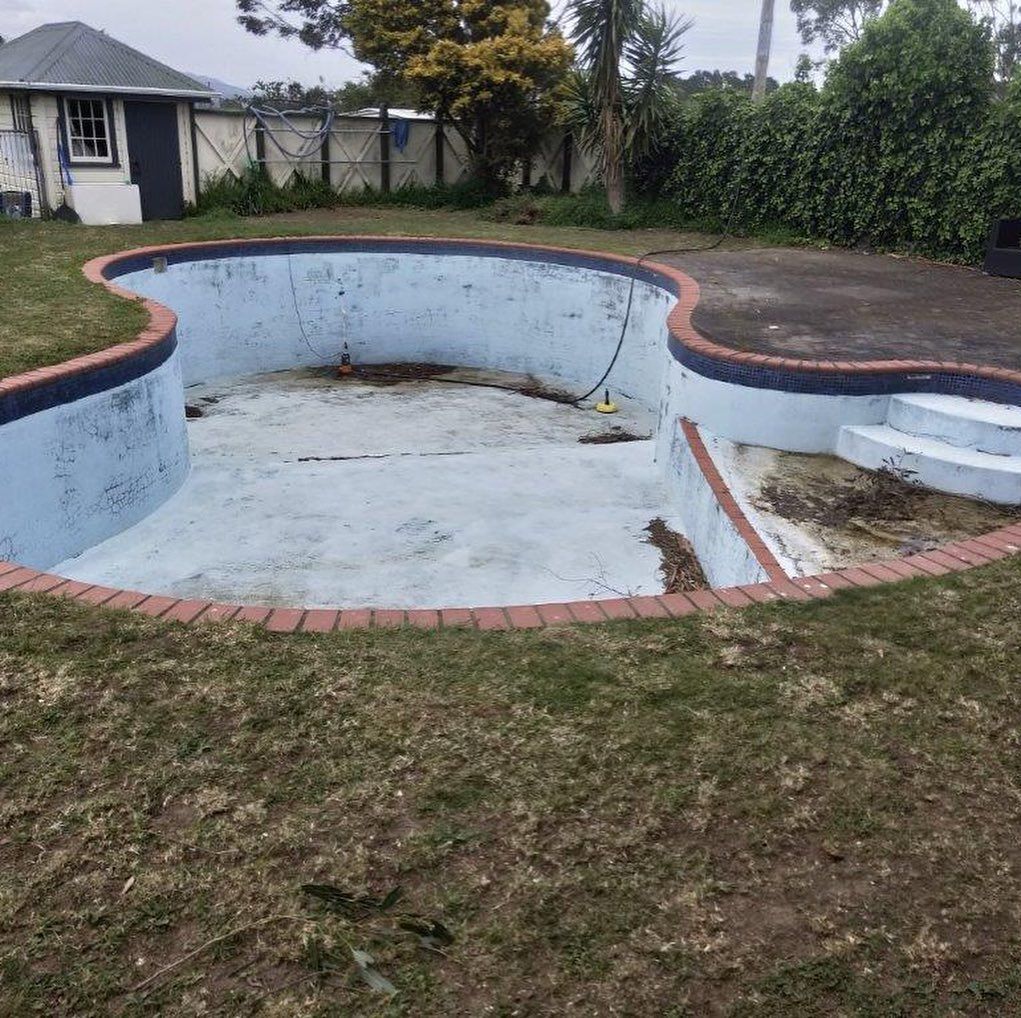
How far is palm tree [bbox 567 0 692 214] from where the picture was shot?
13.5 meters

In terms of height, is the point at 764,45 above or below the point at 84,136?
above

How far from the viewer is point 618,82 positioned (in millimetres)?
13977

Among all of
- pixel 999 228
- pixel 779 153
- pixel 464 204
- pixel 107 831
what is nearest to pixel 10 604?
pixel 107 831

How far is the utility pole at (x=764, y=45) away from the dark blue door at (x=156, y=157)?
12449 mm

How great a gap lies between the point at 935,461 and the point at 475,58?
39.4ft

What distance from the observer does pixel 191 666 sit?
3.12 meters

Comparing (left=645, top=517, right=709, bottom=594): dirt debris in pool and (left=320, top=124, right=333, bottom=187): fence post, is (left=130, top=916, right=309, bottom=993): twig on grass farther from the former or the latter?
(left=320, top=124, right=333, bottom=187): fence post

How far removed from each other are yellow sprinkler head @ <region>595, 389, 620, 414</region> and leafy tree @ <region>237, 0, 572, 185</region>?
733cm

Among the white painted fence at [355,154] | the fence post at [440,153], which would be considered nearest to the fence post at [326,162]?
the white painted fence at [355,154]

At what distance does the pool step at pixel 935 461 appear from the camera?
16.6ft

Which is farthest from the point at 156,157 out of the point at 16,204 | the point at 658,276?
the point at 658,276

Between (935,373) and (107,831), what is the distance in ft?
18.6

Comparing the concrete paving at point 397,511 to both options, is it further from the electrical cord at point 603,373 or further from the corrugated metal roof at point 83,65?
the corrugated metal roof at point 83,65

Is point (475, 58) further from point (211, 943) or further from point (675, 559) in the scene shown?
point (211, 943)
